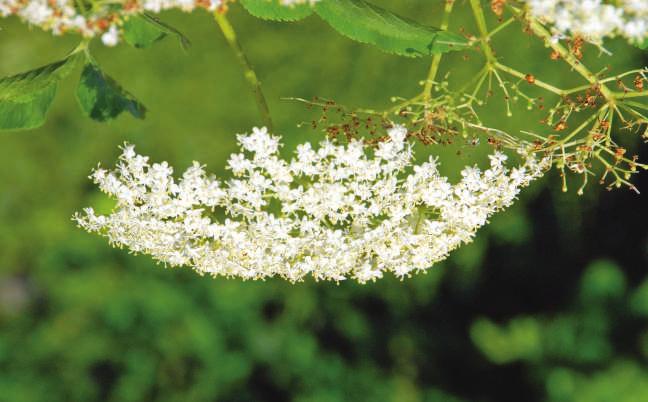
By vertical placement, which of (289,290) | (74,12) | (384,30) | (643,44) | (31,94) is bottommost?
(289,290)

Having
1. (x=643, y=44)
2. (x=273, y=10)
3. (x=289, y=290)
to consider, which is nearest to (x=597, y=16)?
(x=643, y=44)

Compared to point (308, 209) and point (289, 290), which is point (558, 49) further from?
point (289, 290)

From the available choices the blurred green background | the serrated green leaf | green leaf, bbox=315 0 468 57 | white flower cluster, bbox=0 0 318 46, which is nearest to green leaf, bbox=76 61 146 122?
white flower cluster, bbox=0 0 318 46

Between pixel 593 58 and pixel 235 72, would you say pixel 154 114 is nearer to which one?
pixel 235 72

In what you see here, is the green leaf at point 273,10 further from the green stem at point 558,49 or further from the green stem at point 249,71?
the green stem at point 558,49

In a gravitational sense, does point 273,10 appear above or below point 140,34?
above

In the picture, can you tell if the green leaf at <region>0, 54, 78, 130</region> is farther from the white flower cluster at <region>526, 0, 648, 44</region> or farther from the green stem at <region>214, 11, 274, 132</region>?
the white flower cluster at <region>526, 0, 648, 44</region>
